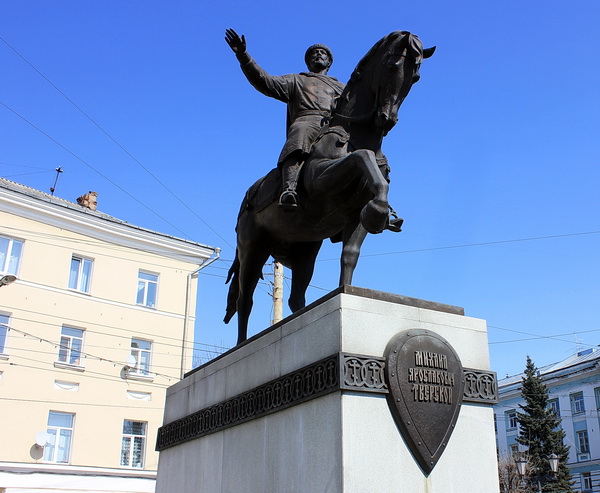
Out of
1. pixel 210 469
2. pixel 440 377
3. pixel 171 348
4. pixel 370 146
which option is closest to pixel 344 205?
pixel 370 146

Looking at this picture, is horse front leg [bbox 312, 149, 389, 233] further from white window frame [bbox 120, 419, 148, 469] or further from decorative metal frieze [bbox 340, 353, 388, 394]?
white window frame [bbox 120, 419, 148, 469]

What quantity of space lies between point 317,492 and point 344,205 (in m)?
2.46

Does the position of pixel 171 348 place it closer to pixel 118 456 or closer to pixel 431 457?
pixel 118 456

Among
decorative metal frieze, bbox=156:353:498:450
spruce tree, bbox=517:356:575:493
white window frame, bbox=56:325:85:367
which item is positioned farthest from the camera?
spruce tree, bbox=517:356:575:493

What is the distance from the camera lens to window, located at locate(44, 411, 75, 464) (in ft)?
75.2

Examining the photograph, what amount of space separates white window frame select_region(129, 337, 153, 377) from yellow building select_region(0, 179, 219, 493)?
44mm

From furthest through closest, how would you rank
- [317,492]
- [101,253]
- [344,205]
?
1. [101,253]
2. [344,205]
3. [317,492]

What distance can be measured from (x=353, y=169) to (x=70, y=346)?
21567mm

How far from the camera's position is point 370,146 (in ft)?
19.8

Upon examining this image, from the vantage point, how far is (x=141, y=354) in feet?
86.6

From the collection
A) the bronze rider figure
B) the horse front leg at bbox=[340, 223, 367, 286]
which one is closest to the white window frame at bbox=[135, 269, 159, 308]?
the bronze rider figure

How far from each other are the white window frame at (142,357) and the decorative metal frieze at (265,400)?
19.3 meters

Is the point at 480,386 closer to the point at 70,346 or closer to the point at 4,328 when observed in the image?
the point at 4,328

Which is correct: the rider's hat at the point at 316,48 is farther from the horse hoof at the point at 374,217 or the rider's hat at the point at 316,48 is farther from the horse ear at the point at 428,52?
→ the horse hoof at the point at 374,217
